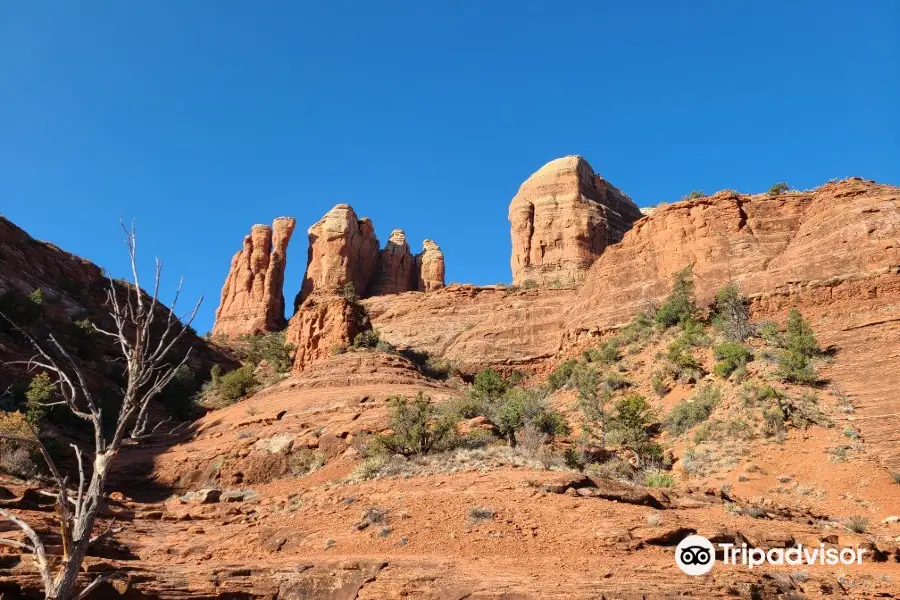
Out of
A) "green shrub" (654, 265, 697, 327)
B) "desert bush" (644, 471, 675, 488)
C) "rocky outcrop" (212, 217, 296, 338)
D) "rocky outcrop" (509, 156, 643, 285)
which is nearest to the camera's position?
"desert bush" (644, 471, 675, 488)

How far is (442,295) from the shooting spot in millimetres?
59969

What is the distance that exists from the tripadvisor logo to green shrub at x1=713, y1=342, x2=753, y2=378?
671 inches

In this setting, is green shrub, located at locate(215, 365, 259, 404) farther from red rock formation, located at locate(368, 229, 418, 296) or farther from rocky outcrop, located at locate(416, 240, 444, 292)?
rocky outcrop, located at locate(416, 240, 444, 292)

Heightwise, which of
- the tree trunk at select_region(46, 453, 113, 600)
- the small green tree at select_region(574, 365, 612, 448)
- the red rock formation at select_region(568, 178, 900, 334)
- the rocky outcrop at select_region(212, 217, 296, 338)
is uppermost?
the rocky outcrop at select_region(212, 217, 296, 338)

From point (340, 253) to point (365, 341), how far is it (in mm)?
40400

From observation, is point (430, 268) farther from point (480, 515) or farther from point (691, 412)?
point (480, 515)

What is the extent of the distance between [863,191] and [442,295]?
36352 mm

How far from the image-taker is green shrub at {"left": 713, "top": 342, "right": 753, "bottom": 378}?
1069 inches

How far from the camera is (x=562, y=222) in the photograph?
→ 68.8 m

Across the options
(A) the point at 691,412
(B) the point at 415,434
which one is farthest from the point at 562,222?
(B) the point at 415,434

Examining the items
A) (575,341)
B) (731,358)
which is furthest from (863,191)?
(575,341)

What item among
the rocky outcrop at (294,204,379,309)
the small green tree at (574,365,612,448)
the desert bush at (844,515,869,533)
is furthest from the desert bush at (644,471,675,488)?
the rocky outcrop at (294,204,379,309)

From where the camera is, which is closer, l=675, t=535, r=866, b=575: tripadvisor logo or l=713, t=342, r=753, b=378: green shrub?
l=675, t=535, r=866, b=575: tripadvisor logo

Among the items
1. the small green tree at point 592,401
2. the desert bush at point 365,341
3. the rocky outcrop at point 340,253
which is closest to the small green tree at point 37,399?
the desert bush at point 365,341
